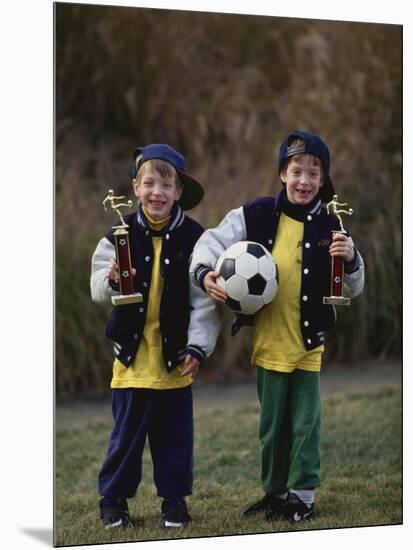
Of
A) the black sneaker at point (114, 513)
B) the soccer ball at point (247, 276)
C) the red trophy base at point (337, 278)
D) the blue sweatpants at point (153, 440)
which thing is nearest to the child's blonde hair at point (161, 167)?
the soccer ball at point (247, 276)

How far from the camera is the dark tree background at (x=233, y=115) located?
8414 millimetres

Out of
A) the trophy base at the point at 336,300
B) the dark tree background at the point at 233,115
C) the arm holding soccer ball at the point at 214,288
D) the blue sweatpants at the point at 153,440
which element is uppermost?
the dark tree background at the point at 233,115

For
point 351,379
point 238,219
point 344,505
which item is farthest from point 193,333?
point 351,379

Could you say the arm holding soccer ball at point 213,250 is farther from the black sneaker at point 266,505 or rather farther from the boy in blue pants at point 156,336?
the black sneaker at point 266,505

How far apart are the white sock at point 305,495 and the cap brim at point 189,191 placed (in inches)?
56.0

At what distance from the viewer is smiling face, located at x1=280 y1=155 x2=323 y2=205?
5246 millimetres

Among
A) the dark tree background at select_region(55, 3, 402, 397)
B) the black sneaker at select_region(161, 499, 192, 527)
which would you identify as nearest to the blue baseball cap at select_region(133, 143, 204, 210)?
the black sneaker at select_region(161, 499, 192, 527)

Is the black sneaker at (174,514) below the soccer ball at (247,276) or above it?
below

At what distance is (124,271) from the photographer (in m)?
5.03

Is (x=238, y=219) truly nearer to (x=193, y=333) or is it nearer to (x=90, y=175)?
(x=193, y=333)

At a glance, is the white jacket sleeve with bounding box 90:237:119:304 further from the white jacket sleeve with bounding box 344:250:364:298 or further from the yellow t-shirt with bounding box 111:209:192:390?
the white jacket sleeve with bounding box 344:250:364:298

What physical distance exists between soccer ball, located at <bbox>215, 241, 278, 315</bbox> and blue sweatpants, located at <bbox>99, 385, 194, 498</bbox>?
1.65 feet

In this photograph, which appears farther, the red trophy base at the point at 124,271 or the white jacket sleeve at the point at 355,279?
the white jacket sleeve at the point at 355,279

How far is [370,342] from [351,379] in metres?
0.33
